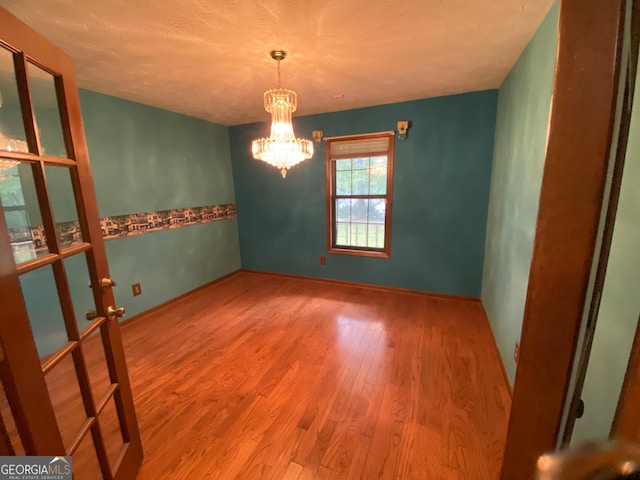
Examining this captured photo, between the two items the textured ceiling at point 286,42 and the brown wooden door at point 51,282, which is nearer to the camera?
the brown wooden door at point 51,282

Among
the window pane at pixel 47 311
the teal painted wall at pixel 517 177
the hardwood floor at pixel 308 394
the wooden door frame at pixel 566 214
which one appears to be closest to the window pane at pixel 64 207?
the window pane at pixel 47 311

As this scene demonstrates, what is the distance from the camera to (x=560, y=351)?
0.55m

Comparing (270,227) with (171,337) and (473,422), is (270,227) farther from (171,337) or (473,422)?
(473,422)

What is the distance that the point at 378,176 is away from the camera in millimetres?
3324

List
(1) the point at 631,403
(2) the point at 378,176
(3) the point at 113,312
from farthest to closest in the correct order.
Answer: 1. (2) the point at 378,176
2. (3) the point at 113,312
3. (1) the point at 631,403

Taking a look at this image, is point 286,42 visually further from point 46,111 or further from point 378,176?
point 378,176

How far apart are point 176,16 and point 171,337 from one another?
2.48 metres

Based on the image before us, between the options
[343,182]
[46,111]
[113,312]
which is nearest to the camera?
[46,111]

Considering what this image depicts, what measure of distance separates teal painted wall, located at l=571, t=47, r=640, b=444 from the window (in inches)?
97.6

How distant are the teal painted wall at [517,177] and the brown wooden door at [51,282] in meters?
2.16

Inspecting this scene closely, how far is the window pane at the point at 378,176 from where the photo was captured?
3281 millimetres

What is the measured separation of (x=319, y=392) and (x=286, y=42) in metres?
2.29

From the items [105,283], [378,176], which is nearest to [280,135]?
[105,283]

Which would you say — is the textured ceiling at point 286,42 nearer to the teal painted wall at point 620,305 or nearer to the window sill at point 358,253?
the teal painted wall at point 620,305
